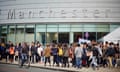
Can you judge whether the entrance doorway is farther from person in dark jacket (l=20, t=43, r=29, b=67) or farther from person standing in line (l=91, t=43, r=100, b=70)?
person standing in line (l=91, t=43, r=100, b=70)

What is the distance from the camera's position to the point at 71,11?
153 ft

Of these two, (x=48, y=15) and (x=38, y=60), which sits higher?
(x=48, y=15)

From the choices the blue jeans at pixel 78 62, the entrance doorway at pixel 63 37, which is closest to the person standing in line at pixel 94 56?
the blue jeans at pixel 78 62

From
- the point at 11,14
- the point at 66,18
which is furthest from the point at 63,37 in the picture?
the point at 11,14

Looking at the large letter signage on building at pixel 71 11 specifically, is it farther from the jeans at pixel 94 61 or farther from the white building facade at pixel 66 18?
the jeans at pixel 94 61

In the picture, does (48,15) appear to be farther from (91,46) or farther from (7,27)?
(91,46)

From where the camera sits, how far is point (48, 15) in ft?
155

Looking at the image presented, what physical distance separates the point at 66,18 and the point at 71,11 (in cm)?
110

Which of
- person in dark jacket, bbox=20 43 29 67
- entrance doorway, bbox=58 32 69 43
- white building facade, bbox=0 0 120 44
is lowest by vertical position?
person in dark jacket, bbox=20 43 29 67

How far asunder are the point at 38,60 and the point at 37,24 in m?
16.3

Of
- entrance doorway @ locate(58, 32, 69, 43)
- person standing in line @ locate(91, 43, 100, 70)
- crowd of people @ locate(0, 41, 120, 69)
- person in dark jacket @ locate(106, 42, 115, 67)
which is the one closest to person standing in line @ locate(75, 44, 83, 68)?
crowd of people @ locate(0, 41, 120, 69)

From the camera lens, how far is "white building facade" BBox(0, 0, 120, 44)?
152ft

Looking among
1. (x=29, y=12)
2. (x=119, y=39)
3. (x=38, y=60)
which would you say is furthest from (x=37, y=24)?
(x=119, y=39)

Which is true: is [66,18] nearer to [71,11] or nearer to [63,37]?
[71,11]
